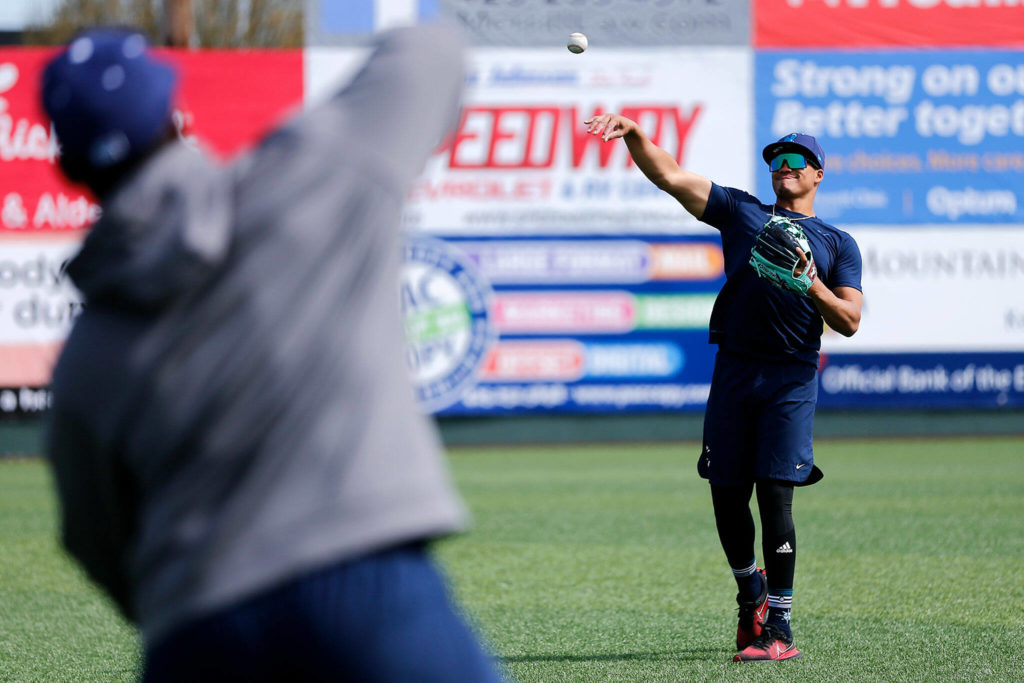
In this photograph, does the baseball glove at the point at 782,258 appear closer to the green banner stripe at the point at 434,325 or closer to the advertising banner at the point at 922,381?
the green banner stripe at the point at 434,325

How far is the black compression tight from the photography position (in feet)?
20.0

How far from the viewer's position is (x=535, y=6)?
18219 mm

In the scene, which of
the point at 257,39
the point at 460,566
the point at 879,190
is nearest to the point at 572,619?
the point at 460,566

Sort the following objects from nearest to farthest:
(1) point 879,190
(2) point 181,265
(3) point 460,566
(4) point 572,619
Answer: (2) point 181,265 → (4) point 572,619 → (3) point 460,566 → (1) point 879,190

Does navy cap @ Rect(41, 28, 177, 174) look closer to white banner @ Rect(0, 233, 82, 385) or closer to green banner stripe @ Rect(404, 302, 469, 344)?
green banner stripe @ Rect(404, 302, 469, 344)

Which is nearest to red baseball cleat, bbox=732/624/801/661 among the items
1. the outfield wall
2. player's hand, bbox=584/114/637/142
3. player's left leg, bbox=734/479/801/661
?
player's left leg, bbox=734/479/801/661

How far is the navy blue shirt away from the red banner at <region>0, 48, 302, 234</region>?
1257 cm

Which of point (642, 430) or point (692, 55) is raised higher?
point (692, 55)

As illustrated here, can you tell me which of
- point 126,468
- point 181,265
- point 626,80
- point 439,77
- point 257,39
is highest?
point 257,39

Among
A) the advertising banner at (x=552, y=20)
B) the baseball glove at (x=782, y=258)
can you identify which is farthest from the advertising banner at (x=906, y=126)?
the baseball glove at (x=782, y=258)

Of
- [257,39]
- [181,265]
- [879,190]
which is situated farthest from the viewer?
[257,39]

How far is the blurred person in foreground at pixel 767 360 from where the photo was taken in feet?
19.8

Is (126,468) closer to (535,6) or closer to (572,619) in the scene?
(572,619)

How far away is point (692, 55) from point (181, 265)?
17007 millimetres
